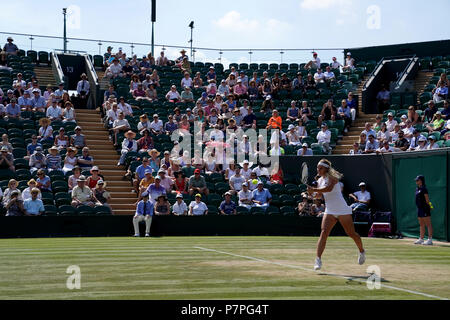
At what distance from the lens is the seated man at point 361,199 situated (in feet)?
76.4

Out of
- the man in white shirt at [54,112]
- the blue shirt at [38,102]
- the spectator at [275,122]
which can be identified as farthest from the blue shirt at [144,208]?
the blue shirt at [38,102]

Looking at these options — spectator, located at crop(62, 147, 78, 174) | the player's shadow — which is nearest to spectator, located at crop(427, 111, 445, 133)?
spectator, located at crop(62, 147, 78, 174)

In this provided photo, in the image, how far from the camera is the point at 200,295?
8.73m

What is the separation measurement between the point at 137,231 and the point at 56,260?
750 centimetres

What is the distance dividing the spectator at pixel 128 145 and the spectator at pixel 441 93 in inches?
462

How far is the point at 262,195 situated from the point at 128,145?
538 centimetres

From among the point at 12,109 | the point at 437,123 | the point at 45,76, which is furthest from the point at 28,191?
the point at 437,123

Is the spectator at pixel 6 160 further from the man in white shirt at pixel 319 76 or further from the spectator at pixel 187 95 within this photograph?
the man in white shirt at pixel 319 76

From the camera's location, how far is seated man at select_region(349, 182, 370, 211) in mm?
23281

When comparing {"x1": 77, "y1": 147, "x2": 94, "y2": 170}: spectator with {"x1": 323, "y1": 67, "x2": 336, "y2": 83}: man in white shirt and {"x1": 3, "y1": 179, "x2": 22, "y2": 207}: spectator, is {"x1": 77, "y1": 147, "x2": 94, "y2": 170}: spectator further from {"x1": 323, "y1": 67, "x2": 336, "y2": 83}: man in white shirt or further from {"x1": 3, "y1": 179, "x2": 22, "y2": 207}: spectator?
{"x1": 323, "y1": 67, "x2": 336, "y2": 83}: man in white shirt

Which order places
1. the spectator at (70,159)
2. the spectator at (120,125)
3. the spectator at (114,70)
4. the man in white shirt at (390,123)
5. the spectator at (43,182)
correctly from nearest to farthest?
the spectator at (43,182)
the spectator at (70,159)
the man in white shirt at (390,123)
the spectator at (120,125)
the spectator at (114,70)

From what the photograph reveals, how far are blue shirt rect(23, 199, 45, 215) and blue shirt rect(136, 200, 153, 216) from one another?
279cm

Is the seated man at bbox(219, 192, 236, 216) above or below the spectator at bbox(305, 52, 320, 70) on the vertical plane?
below
